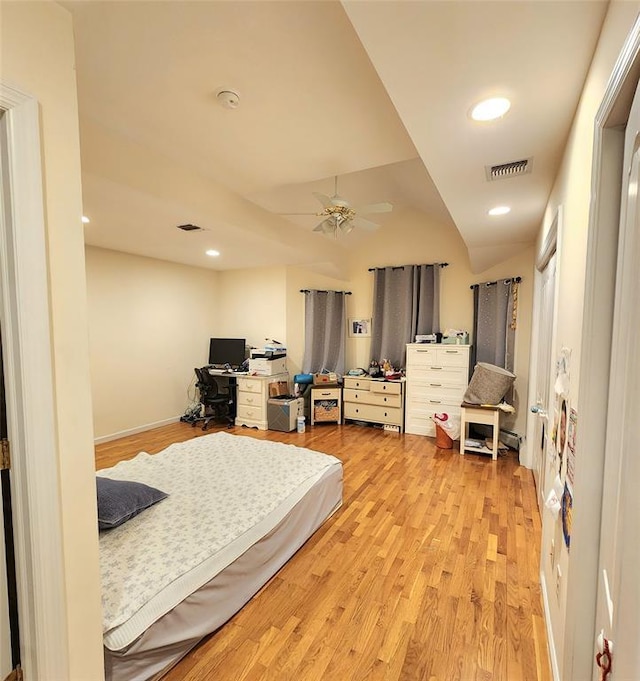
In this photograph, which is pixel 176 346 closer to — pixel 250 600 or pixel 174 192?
pixel 174 192

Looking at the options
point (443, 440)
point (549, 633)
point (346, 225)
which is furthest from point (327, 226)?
Answer: point (549, 633)

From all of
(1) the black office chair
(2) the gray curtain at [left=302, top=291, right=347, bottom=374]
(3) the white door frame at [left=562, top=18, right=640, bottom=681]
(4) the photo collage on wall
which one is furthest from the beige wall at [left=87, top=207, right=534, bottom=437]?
(3) the white door frame at [left=562, top=18, right=640, bottom=681]

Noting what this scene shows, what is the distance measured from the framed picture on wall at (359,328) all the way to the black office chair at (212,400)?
2.16m

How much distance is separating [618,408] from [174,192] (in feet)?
9.03

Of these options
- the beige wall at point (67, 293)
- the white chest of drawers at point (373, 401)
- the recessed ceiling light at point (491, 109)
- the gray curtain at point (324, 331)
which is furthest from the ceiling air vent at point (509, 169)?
the gray curtain at point (324, 331)

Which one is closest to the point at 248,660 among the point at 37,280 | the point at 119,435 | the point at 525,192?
the point at 37,280

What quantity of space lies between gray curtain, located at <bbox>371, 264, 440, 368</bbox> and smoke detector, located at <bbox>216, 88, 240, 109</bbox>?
360 cm

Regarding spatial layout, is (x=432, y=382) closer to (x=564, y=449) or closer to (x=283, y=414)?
(x=283, y=414)

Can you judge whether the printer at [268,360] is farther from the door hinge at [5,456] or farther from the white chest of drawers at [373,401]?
the door hinge at [5,456]

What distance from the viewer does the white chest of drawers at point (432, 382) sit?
14.1ft

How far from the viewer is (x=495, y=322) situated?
169 inches

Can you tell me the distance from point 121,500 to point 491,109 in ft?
8.57

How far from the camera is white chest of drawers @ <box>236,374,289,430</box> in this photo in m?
4.87

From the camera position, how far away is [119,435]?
438 cm
